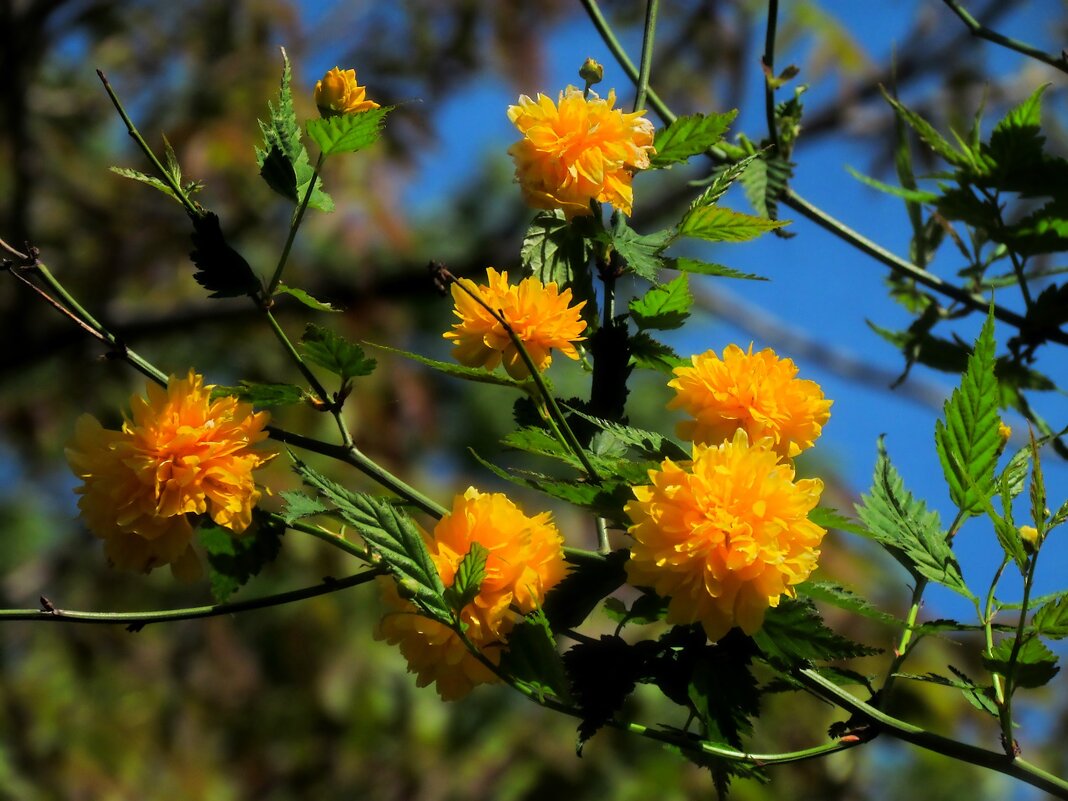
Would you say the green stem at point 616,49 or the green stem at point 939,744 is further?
the green stem at point 616,49

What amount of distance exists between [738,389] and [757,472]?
0.06 meters

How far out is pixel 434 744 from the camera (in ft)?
10.7

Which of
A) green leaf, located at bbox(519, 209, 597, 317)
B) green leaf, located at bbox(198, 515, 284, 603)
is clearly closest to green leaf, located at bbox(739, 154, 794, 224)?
green leaf, located at bbox(519, 209, 597, 317)

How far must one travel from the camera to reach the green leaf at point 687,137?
540 mm

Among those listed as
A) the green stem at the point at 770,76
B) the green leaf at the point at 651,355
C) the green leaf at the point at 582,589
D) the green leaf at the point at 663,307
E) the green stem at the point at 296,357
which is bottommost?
the green leaf at the point at 582,589

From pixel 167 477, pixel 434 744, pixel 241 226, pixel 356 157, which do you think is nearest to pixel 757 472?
pixel 167 477

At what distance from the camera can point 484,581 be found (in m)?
0.46

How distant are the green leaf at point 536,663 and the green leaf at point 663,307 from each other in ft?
0.54

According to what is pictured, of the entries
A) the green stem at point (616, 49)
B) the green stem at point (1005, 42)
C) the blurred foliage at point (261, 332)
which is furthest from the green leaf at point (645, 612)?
the blurred foliage at point (261, 332)

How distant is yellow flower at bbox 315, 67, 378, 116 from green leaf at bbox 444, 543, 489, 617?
22 centimetres

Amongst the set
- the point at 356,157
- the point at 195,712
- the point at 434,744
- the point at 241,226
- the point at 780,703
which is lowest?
the point at 195,712

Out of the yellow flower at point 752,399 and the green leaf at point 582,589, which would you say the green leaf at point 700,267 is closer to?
the yellow flower at point 752,399

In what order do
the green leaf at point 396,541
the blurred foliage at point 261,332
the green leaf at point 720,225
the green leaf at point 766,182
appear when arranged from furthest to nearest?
the blurred foliage at point 261,332 < the green leaf at point 766,182 < the green leaf at point 720,225 < the green leaf at point 396,541

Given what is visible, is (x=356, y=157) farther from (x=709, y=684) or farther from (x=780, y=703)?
(x=709, y=684)
